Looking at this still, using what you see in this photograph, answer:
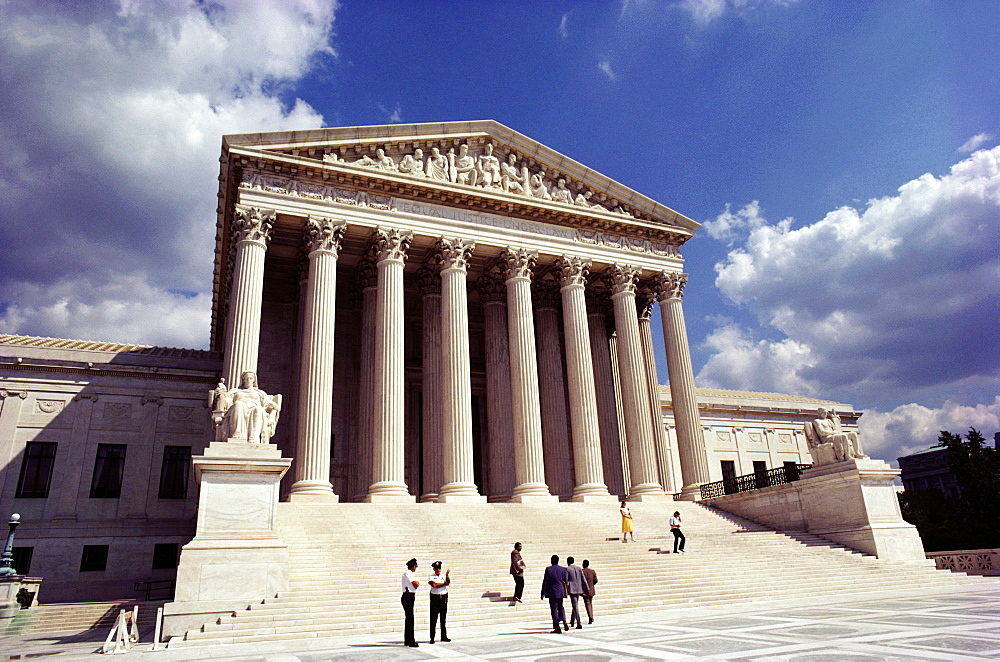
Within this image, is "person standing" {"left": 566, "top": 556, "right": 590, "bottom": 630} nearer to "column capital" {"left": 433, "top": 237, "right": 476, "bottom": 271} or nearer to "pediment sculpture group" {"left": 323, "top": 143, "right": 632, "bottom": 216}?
"column capital" {"left": 433, "top": 237, "right": 476, "bottom": 271}

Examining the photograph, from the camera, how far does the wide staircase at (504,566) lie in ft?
45.6

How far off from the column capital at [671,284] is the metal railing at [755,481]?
969 cm

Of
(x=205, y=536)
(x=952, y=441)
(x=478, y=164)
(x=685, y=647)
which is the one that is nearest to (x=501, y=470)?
(x=478, y=164)

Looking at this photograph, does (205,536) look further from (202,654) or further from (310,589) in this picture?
(202,654)

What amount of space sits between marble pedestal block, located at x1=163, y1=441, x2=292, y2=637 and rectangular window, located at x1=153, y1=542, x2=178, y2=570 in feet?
57.5

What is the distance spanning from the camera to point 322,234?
27328mm

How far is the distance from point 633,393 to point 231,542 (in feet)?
69.3

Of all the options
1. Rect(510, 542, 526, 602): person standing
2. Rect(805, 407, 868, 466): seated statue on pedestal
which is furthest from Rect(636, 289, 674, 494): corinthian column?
Rect(510, 542, 526, 602): person standing

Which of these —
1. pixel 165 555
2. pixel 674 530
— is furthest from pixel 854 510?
pixel 165 555

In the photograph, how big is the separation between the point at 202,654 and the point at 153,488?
23260 mm

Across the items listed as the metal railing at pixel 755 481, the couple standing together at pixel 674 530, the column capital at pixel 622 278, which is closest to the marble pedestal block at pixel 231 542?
the couple standing together at pixel 674 530

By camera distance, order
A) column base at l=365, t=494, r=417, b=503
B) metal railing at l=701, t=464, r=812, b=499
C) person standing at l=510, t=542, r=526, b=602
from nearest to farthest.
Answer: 1. person standing at l=510, t=542, r=526, b=602
2. column base at l=365, t=494, r=417, b=503
3. metal railing at l=701, t=464, r=812, b=499

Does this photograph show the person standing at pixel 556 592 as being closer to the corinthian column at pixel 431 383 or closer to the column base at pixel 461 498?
the column base at pixel 461 498

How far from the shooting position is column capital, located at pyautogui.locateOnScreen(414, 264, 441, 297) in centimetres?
3278
